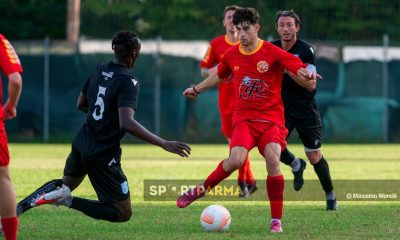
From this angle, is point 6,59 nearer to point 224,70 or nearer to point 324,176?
point 224,70

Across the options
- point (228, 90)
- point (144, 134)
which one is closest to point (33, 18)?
point (228, 90)

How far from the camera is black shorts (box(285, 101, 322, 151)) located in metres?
10.7

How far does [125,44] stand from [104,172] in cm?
108

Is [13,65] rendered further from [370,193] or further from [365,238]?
[370,193]

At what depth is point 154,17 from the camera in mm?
32500

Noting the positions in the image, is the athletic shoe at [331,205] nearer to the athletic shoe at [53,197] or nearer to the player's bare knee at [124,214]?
the player's bare knee at [124,214]

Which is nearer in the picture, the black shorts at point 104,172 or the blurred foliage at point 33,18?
the black shorts at point 104,172

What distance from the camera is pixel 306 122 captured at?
35.2 ft

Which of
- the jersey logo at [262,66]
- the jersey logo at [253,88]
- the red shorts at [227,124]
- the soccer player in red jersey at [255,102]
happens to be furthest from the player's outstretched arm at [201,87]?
the red shorts at [227,124]

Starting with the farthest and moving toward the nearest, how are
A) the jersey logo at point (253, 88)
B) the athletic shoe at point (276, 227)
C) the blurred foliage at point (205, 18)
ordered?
1. the blurred foliage at point (205, 18)
2. the jersey logo at point (253, 88)
3. the athletic shoe at point (276, 227)

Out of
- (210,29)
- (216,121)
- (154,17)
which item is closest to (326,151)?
(216,121)

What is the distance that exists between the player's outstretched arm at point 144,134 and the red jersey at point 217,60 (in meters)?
4.53

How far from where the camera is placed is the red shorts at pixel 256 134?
28.7ft

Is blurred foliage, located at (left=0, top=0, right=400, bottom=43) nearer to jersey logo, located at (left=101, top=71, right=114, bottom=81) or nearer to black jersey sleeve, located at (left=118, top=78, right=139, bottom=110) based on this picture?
jersey logo, located at (left=101, top=71, right=114, bottom=81)
